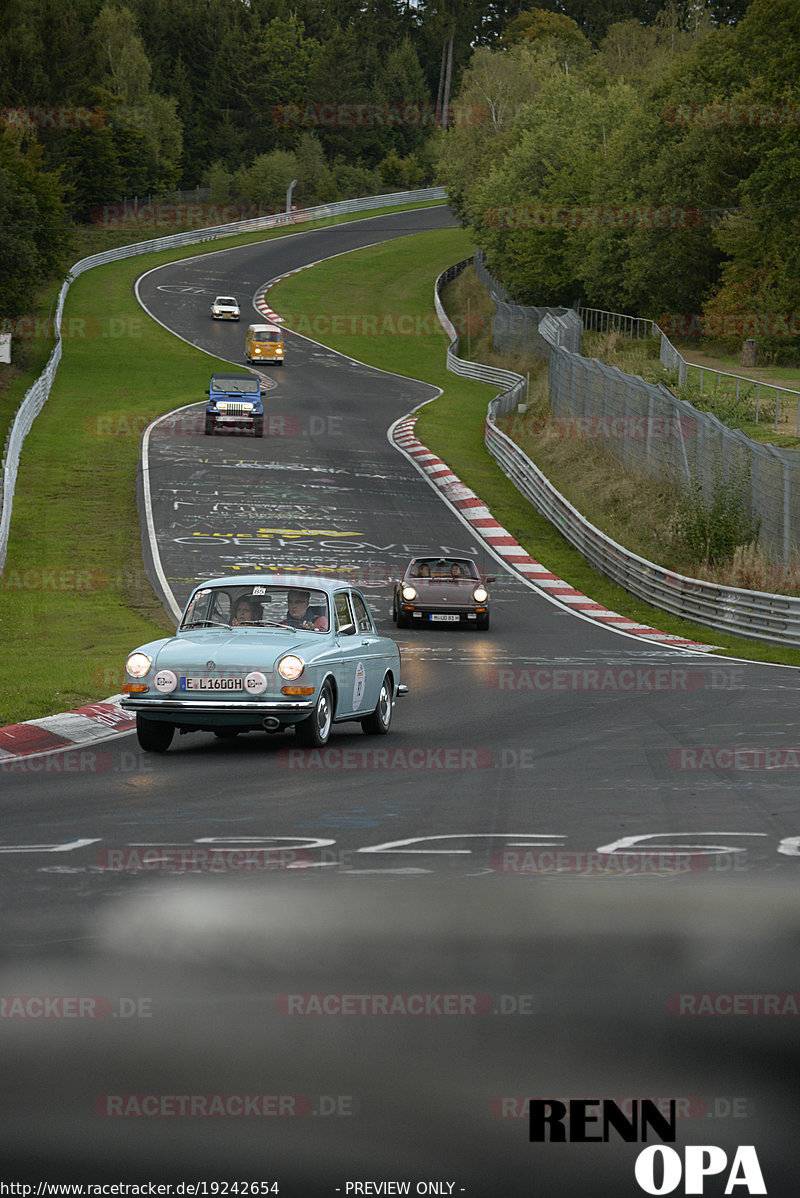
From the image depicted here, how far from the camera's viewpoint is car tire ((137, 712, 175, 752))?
41.9 feet

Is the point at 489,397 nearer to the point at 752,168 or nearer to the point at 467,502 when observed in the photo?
the point at 752,168

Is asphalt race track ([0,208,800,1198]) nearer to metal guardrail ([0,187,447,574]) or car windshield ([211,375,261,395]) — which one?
metal guardrail ([0,187,447,574])

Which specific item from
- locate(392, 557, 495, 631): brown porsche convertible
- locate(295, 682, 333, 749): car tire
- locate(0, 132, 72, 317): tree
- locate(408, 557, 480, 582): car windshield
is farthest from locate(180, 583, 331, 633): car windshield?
locate(0, 132, 72, 317): tree

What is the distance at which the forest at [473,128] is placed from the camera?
5769 cm

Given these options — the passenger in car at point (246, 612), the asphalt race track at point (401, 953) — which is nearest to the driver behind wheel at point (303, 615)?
the passenger in car at point (246, 612)

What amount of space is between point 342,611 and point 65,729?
287 centimetres

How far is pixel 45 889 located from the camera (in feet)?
23.5

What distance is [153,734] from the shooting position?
1284 cm

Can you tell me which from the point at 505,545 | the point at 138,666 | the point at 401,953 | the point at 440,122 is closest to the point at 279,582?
the point at 138,666

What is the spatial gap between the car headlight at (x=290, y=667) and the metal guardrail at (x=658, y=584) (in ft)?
45.4

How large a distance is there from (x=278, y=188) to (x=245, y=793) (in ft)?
→ 407

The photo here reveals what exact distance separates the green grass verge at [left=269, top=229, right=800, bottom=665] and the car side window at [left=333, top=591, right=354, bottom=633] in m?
11.0

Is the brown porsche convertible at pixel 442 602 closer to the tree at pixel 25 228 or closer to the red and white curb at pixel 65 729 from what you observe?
the red and white curb at pixel 65 729

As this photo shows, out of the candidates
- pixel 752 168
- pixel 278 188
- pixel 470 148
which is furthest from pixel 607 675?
pixel 278 188
